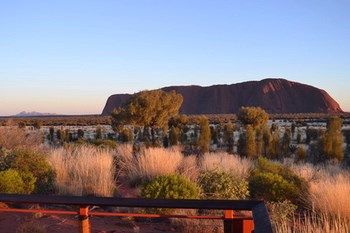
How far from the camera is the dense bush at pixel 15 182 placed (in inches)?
453

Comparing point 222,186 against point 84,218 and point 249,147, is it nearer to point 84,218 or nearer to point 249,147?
point 84,218

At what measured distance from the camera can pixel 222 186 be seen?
41.2 ft

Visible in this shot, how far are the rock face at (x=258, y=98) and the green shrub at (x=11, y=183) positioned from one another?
5454 inches

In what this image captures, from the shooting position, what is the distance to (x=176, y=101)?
34.0 metres

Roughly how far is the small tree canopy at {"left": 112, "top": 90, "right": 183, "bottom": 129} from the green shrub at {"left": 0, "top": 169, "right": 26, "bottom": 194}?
19.8 metres

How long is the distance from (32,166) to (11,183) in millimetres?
2003

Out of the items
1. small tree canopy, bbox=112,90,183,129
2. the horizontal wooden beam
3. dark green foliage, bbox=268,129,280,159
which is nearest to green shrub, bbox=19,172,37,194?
the horizontal wooden beam

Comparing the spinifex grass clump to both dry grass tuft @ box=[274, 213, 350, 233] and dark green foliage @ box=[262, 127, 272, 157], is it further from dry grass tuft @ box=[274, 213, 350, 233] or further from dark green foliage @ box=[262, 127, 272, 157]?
dark green foliage @ box=[262, 127, 272, 157]

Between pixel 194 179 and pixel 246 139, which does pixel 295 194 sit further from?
pixel 246 139

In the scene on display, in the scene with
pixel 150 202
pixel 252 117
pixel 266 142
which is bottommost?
pixel 266 142

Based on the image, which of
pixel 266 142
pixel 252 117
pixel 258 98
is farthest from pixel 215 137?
pixel 258 98

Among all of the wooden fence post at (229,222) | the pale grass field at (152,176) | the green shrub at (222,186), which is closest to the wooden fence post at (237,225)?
the wooden fence post at (229,222)

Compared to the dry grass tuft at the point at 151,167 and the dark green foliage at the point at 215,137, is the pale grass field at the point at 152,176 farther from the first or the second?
the dark green foliage at the point at 215,137

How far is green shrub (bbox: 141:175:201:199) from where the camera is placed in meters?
11.2
